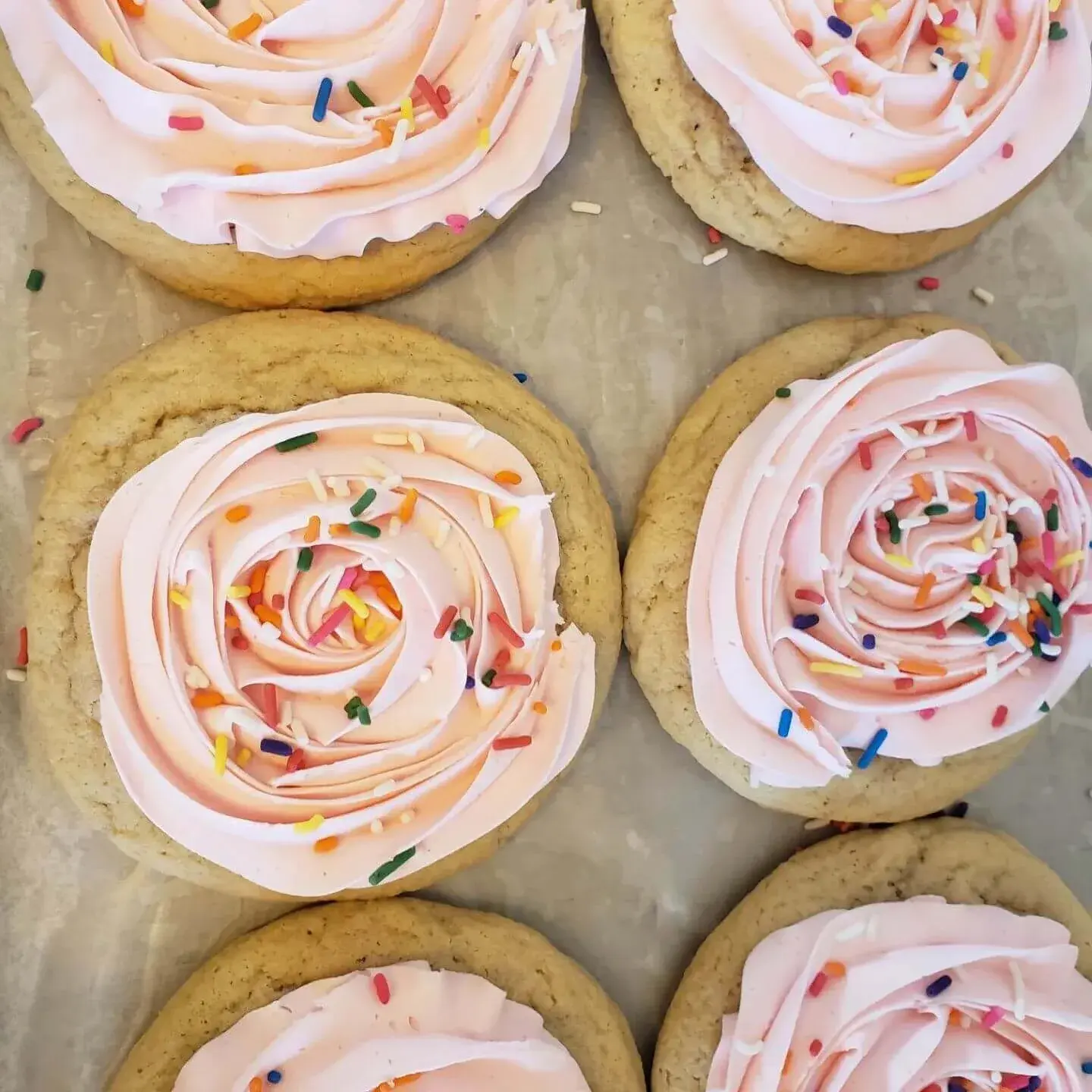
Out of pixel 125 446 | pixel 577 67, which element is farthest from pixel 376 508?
pixel 577 67

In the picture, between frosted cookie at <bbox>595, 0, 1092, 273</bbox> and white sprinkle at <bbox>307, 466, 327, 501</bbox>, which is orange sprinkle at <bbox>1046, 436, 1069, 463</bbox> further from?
white sprinkle at <bbox>307, 466, 327, 501</bbox>

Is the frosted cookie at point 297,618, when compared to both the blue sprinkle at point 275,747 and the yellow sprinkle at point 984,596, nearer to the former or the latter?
the blue sprinkle at point 275,747

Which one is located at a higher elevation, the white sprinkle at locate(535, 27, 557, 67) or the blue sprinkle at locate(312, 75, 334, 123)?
the white sprinkle at locate(535, 27, 557, 67)

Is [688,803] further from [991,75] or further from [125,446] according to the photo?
[991,75]

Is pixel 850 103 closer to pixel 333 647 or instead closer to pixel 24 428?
pixel 333 647

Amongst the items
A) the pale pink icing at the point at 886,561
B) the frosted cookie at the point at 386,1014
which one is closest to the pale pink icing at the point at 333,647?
the frosted cookie at the point at 386,1014

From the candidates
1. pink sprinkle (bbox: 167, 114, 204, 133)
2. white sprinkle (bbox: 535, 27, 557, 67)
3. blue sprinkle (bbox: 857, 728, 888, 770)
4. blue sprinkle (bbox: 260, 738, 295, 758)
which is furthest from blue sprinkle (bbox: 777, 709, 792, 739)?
pink sprinkle (bbox: 167, 114, 204, 133)
